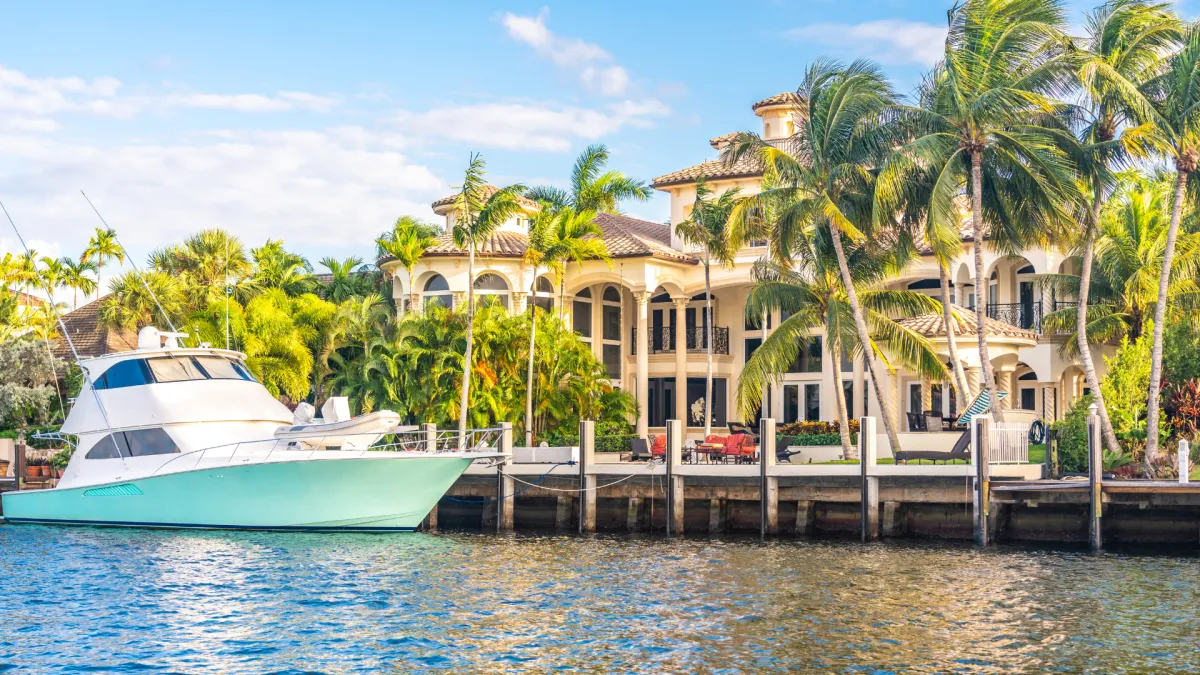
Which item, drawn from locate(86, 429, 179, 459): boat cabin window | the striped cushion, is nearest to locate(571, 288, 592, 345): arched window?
locate(86, 429, 179, 459): boat cabin window

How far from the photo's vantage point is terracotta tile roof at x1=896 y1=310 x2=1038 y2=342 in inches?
1417

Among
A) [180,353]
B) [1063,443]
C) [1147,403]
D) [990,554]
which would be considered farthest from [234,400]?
[1147,403]

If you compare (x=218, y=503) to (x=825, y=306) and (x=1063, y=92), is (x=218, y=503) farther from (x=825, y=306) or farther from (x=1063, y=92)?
(x=1063, y=92)

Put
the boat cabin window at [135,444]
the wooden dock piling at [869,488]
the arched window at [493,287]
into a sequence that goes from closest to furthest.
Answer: the wooden dock piling at [869,488] → the boat cabin window at [135,444] → the arched window at [493,287]

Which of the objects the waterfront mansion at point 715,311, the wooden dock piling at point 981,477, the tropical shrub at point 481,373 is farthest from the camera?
the waterfront mansion at point 715,311

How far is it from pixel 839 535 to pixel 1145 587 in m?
7.63

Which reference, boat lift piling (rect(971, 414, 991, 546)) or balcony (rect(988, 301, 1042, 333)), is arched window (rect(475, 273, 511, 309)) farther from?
boat lift piling (rect(971, 414, 991, 546))

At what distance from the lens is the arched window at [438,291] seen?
142ft

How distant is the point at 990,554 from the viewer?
2427cm

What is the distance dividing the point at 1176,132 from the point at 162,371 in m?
23.8

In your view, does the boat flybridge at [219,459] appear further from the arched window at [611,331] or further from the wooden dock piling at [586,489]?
the arched window at [611,331]

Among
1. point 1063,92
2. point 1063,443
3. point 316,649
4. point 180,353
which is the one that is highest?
point 1063,92

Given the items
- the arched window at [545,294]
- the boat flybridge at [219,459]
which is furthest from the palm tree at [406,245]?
the boat flybridge at [219,459]

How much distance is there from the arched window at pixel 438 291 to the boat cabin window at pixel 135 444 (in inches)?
579
